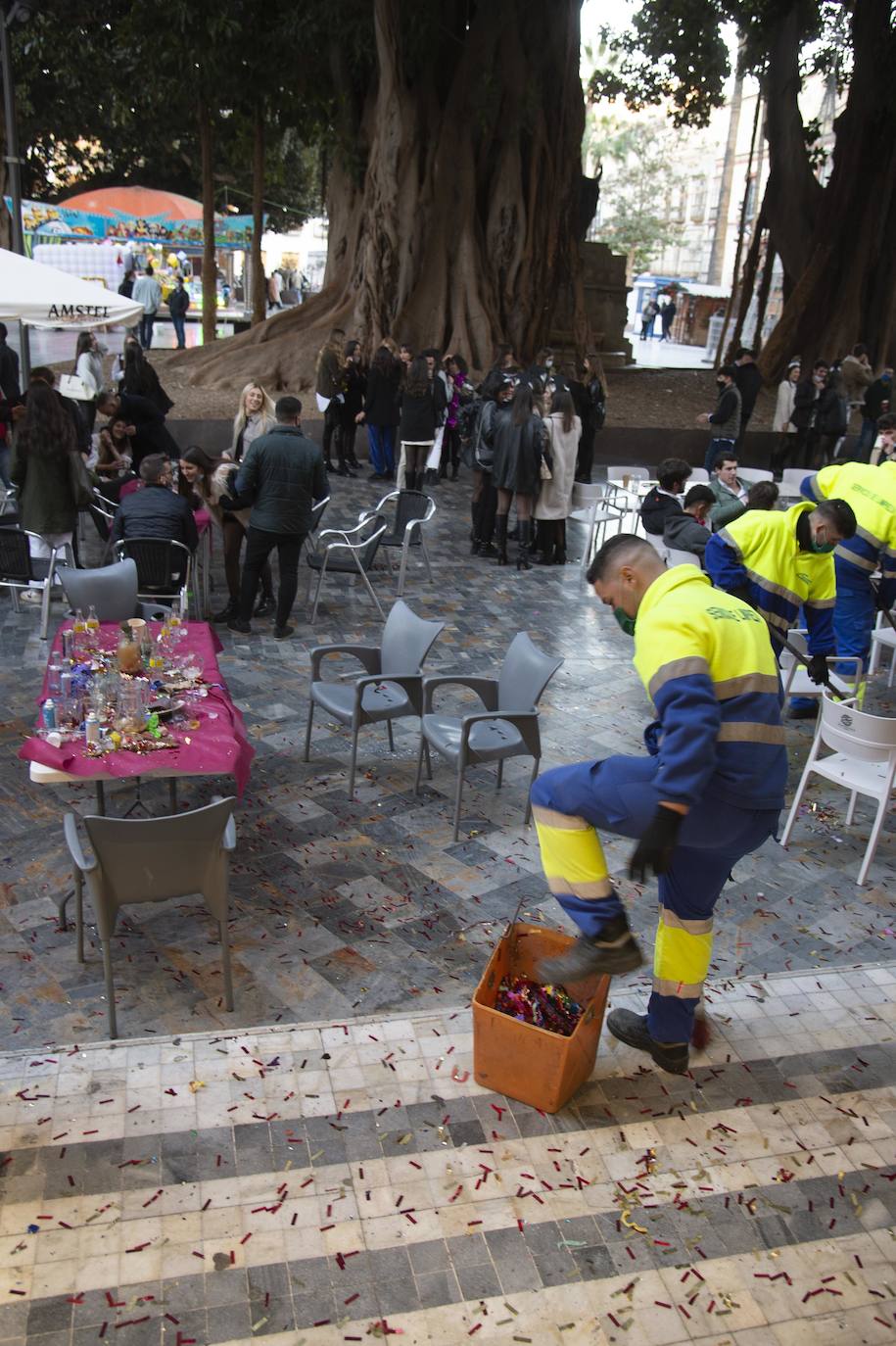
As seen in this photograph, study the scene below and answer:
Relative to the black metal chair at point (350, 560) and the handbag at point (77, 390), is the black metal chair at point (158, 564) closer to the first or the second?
the black metal chair at point (350, 560)

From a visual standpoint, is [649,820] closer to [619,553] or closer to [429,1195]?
[619,553]

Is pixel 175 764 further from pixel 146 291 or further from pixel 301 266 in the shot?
pixel 301 266

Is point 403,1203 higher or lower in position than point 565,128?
lower

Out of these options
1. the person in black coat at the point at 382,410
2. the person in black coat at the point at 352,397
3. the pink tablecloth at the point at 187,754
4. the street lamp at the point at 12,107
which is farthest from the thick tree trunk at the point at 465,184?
the pink tablecloth at the point at 187,754

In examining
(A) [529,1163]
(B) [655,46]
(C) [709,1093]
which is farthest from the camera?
(B) [655,46]

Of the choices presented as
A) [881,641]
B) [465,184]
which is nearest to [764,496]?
[881,641]

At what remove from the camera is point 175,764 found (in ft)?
15.0

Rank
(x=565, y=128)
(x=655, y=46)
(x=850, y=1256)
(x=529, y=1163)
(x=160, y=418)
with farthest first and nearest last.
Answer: (x=655, y=46) < (x=565, y=128) < (x=160, y=418) < (x=529, y=1163) < (x=850, y=1256)

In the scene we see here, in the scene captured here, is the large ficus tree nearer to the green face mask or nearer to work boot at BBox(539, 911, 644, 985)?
the green face mask

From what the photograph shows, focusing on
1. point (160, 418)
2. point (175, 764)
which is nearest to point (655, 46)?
point (160, 418)

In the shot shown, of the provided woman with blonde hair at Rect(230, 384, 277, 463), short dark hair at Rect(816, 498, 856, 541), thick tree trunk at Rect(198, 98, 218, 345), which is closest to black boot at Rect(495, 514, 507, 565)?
woman with blonde hair at Rect(230, 384, 277, 463)

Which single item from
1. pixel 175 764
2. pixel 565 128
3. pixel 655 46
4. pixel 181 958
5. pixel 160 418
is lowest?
pixel 181 958

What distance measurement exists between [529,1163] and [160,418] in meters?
7.86

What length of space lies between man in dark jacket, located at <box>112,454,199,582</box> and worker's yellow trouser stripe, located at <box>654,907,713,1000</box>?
4.54 metres
